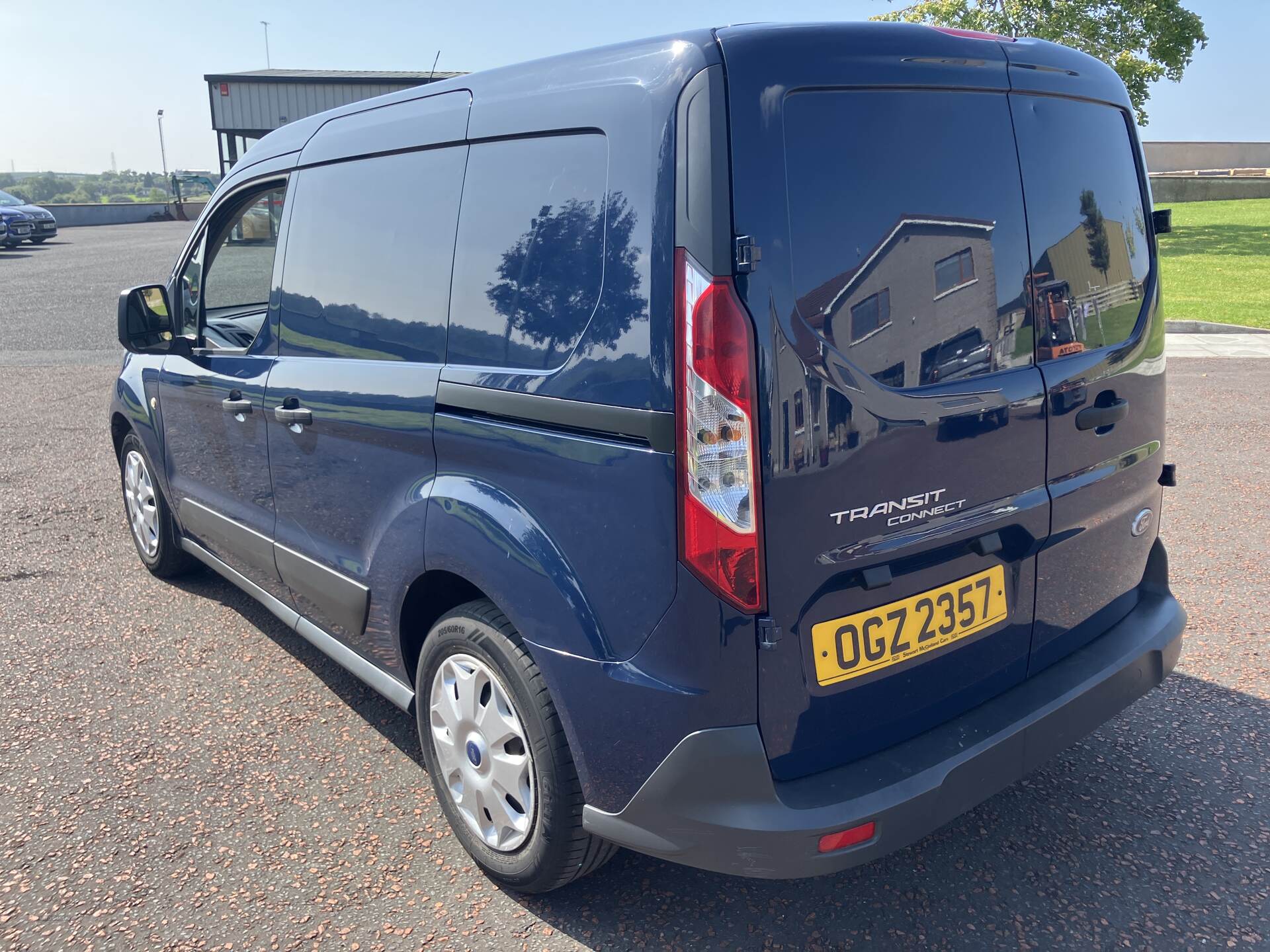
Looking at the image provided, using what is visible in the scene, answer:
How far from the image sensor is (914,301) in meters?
2.12

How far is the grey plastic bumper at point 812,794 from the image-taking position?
80.3 inches

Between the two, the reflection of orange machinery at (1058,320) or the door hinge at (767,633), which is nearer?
the door hinge at (767,633)

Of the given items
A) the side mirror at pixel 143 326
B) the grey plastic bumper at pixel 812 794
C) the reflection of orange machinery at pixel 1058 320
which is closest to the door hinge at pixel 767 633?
the grey plastic bumper at pixel 812 794

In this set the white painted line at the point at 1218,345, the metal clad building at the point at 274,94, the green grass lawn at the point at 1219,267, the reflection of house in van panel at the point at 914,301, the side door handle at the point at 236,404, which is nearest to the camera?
the reflection of house in van panel at the point at 914,301

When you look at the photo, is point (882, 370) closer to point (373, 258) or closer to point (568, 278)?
point (568, 278)

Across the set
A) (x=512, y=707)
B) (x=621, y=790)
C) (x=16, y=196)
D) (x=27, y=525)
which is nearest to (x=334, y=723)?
(x=512, y=707)

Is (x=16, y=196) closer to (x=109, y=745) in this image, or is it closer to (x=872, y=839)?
(x=109, y=745)

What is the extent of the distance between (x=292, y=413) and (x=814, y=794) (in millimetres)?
2037

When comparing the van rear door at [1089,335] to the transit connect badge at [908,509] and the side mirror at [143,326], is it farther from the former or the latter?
the side mirror at [143,326]

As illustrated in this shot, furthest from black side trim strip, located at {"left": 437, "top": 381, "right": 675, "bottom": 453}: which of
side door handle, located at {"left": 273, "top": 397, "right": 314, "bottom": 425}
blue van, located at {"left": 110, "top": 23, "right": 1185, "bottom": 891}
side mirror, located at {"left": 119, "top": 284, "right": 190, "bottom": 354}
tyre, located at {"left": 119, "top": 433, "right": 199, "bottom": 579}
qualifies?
tyre, located at {"left": 119, "top": 433, "right": 199, "bottom": 579}

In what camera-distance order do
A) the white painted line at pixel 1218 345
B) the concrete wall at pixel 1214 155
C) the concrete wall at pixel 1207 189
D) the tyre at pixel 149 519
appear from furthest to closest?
the concrete wall at pixel 1214 155, the concrete wall at pixel 1207 189, the white painted line at pixel 1218 345, the tyre at pixel 149 519

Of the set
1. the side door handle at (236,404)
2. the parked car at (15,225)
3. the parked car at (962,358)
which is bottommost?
the side door handle at (236,404)

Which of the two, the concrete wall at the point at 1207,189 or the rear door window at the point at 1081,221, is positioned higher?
the concrete wall at the point at 1207,189

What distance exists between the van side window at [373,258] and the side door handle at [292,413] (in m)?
0.17
